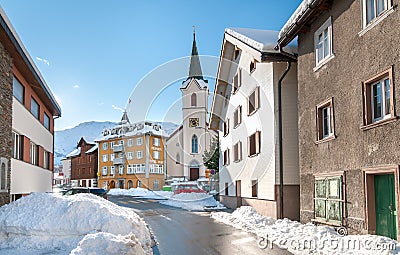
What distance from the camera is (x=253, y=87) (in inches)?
837

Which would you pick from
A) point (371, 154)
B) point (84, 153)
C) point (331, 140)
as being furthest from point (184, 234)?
point (84, 153)

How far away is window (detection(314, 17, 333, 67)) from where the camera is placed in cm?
1339

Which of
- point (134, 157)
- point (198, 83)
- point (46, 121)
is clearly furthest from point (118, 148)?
point (46, 121)

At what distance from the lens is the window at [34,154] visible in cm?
2198

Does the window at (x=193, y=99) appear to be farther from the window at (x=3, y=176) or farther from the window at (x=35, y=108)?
the window at (x=3, y=176)

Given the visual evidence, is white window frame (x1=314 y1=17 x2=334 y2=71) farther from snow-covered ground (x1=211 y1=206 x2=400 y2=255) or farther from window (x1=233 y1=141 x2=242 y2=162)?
window (x1=233 y1=141 x2=242 y2=162)

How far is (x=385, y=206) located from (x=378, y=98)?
2795 mm

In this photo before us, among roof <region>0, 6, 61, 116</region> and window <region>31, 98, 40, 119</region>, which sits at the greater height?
roof <region>0, 6, 61, 116</region>

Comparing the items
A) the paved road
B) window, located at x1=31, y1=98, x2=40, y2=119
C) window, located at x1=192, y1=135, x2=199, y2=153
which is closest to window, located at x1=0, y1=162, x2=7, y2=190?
the paved road

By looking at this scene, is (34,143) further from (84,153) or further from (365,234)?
(84,153)

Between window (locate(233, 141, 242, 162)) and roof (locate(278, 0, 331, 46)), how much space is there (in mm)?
9647

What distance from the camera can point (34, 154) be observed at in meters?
23.1

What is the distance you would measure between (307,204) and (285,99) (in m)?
5.08

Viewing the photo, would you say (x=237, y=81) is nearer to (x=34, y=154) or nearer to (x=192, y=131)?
(x=34, y=154)
